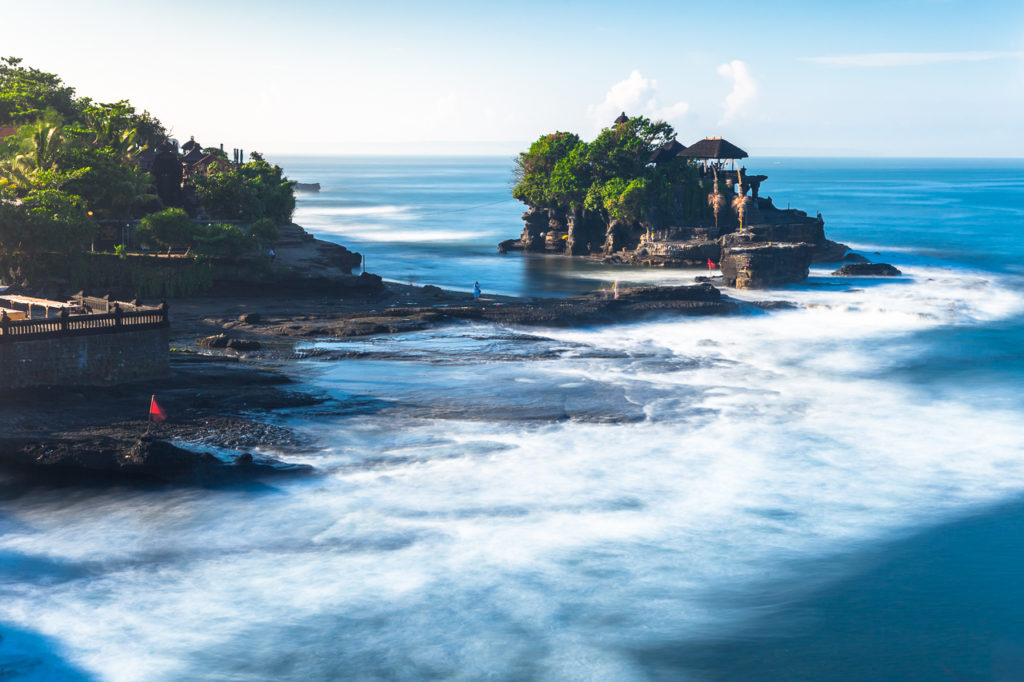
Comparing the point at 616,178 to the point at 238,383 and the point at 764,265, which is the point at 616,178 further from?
the point at 238,383

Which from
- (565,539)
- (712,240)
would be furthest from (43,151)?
(712,240)

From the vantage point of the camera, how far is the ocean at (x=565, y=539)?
772 inches

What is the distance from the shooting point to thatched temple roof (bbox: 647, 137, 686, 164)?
3588 inches

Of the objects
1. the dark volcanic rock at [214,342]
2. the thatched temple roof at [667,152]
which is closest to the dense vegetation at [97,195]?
the dark volcanic rock at [214,342]

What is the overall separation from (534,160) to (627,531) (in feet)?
237

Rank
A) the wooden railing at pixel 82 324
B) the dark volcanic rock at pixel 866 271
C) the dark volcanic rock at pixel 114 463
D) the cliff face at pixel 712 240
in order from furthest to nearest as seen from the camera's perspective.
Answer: the dark volcanic rock at pixel 866 271, the cliff face at pixel 712 240, the wooden railing at pixel 82 324, the dark volcanic rock at pixel 114 463

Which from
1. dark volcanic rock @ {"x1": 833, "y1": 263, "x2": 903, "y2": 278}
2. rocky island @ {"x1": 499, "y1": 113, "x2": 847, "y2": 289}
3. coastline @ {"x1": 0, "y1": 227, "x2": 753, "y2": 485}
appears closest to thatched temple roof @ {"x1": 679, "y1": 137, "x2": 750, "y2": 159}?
rocky island @ {"x1": 499, "y1": 113, "x2": 847, "y2": 289}

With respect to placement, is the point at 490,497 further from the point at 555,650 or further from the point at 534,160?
the point at 534,160

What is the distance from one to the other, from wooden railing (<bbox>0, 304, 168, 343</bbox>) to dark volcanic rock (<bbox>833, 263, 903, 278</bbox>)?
2271 inches

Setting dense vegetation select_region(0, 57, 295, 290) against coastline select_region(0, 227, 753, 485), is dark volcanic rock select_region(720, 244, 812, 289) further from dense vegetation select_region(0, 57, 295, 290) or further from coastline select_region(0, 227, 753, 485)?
dense vegetation select_region(0, 57, 295, 290)

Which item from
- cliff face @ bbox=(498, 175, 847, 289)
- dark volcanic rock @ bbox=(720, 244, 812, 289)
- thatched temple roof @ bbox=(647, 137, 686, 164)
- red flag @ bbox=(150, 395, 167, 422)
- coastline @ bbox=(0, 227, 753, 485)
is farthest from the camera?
thatched temple roof @ bbox=(647, 137, 686, 164)

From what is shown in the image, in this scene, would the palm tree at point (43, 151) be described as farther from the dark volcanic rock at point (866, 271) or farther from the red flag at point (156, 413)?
the dark volcanic rock at point (866, 271)

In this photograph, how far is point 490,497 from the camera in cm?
2684

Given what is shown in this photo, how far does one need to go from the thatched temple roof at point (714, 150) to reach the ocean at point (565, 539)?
47.1 metres
